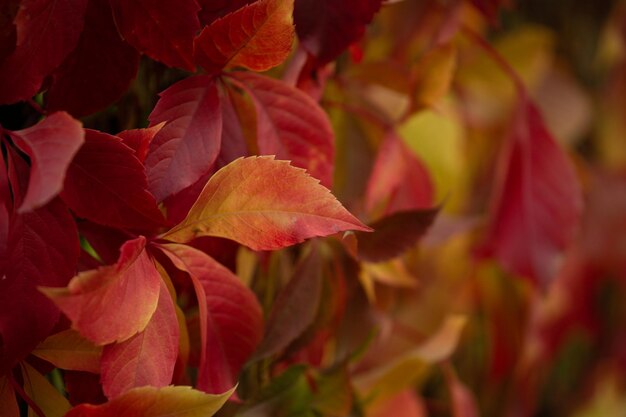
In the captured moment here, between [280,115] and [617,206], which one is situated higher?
[280,115]

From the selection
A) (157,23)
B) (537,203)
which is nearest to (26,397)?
(157,23)

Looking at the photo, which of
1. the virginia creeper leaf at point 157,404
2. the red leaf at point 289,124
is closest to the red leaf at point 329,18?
the red leaf at point 289,124

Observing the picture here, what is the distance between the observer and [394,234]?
0.31 metres

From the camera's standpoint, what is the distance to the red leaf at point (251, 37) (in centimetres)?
24

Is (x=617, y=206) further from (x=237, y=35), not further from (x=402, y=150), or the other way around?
(x=237, y=35)

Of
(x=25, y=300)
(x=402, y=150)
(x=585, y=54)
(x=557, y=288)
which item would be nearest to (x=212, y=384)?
(x=25, y=300)

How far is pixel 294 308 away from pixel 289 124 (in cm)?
8

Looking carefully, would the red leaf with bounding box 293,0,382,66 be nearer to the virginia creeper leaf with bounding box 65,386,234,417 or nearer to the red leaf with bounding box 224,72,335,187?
Answer: the red leaf with bounding box 224,72,335,187

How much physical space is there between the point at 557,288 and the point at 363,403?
0.44m

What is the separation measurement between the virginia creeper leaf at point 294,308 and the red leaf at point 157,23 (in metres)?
0.12

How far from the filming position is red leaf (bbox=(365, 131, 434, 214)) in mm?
380

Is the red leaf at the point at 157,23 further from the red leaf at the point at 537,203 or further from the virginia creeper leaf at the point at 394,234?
the red leaf at the point at 537,203

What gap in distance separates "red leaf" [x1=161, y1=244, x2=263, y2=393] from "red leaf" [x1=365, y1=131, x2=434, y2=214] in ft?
0.35

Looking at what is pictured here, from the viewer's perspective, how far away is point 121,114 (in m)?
0.31
